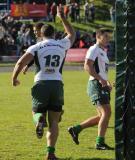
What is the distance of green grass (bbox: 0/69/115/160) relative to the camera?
33.9 feet

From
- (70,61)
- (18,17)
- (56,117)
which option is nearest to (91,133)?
(56,117)

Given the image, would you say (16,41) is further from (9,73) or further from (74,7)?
(9,73)

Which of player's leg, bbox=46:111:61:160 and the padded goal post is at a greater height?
the padded goal post

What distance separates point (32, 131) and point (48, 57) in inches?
145

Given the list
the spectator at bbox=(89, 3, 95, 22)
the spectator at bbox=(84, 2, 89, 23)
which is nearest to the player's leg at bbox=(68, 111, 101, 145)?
the spectator at bbox=(84, 2, 89, 23)

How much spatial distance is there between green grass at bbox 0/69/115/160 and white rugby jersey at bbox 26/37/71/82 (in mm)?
1365

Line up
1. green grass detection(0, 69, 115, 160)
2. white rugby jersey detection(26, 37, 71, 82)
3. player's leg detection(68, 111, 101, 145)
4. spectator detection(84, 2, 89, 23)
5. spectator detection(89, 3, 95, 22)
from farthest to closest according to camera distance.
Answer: spectator detection(89, 3, 95, 22) → spectator detection(84, 2, 89, 23) → player's leg detection(68, 111, 101, 145) → green grass detection(0, 69, 115, 160) → white rugby jersey detection(26, 37, 71, 82)

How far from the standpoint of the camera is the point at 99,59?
10.8m

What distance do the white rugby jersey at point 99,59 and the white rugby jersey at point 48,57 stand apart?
112 centimetres

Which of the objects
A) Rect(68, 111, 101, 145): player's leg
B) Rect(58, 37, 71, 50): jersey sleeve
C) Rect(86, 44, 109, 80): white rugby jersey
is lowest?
Rect(68, 111, 101, 145): player's leg

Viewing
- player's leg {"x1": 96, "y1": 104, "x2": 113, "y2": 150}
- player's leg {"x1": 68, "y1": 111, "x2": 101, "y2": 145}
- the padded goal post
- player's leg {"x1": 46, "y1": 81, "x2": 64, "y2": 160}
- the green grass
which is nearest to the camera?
the padded goal post

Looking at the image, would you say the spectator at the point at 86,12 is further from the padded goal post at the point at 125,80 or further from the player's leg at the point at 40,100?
the padded goal post at the point at 125,80

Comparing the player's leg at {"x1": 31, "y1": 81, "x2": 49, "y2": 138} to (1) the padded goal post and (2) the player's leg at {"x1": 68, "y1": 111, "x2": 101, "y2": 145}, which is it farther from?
(1) the padded goal post

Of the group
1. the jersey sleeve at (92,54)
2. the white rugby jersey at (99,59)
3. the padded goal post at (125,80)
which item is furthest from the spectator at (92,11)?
the padded goal post at (125,80)
